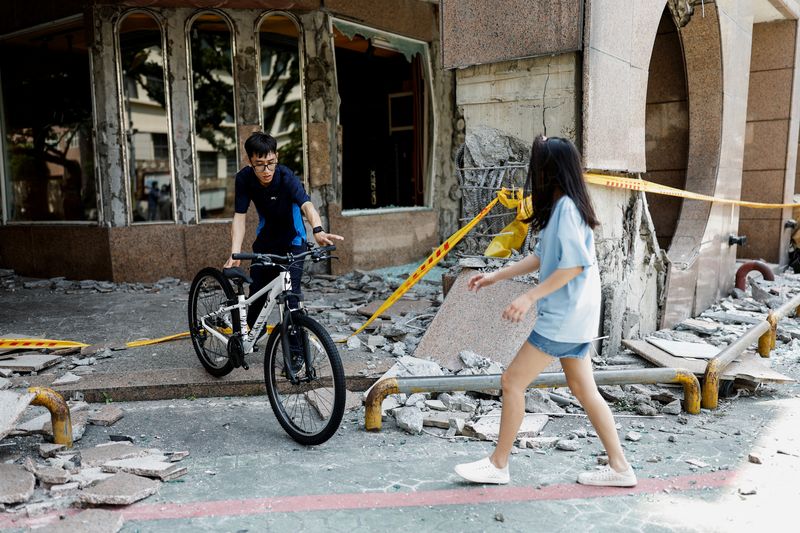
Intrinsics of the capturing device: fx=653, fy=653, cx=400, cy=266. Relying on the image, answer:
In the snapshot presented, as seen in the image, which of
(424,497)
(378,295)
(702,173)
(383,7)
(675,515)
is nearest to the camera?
(675,515)

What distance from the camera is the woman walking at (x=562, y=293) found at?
2938mm

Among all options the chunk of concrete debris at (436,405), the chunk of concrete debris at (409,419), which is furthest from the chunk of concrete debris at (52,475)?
the chunk of concrete debris at (436,405)

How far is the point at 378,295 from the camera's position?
315 inches

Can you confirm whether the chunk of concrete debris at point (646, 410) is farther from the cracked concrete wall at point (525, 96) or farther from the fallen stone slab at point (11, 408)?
the fallen stone slab at point (11, 408)

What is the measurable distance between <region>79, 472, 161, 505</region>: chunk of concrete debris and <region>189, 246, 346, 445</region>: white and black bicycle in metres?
0.91

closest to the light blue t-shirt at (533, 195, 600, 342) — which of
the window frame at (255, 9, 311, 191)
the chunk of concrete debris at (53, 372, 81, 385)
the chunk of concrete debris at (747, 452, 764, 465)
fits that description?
the chunk of concrete debris at (747, 452, 764, 465)

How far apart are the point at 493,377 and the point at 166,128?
23.2ft

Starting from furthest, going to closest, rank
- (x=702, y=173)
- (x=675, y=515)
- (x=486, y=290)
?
(x=702, y=173), (x=486, y=290), (x=675, y=515)

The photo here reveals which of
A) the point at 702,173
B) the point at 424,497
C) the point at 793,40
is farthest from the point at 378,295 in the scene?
the point at 793,40

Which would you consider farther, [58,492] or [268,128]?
[268,128]

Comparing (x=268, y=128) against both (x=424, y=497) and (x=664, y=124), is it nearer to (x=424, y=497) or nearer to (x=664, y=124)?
(x=664, y=124)

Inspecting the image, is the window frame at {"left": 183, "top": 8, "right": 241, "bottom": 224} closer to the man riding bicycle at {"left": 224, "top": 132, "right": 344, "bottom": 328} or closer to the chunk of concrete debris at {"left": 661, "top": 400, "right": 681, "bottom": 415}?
the man riding bicycle at {"left": 224, "top": 132, "right": 344, "bottom": 328}

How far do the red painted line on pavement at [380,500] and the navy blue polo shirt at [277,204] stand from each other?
201cm

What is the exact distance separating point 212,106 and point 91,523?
24.3ft
